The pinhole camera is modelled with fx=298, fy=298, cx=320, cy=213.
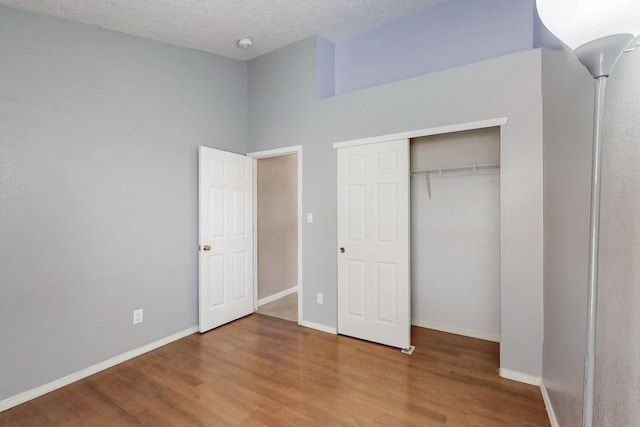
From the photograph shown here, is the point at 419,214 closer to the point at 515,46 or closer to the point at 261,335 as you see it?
the point at 515,46

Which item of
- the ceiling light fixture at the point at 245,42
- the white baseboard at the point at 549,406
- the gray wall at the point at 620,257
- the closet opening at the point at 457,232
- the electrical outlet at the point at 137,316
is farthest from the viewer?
the ceiling light fixture at the point at 245,42

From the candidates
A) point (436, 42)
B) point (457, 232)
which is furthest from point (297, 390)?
point (436, 42)

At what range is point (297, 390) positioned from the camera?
7.29 feet

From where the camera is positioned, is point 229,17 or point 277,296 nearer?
point 229,17

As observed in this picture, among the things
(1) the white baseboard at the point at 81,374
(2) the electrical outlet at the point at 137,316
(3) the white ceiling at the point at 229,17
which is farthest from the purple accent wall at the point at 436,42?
(1) the white baseboard at the point at 81,374

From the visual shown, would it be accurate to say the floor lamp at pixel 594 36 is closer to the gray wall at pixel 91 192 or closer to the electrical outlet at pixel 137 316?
the gray wall at pixel 91 192

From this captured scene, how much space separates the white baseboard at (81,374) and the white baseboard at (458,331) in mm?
2580

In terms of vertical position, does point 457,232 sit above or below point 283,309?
above

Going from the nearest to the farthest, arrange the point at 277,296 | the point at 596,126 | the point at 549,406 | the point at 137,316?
1. the point at 596,126
2. the point at 549,406
3. the point at 137,316
4. the point at 277,296

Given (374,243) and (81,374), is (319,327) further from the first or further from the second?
(81,374)

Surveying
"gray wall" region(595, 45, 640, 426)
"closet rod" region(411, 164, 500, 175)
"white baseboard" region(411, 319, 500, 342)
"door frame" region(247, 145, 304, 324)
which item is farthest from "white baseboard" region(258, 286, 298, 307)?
"gray wall" region(595, 45, 640, 426)

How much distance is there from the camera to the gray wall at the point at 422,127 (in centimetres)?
226

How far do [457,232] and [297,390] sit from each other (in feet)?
7.14

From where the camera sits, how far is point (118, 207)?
2680 mm
